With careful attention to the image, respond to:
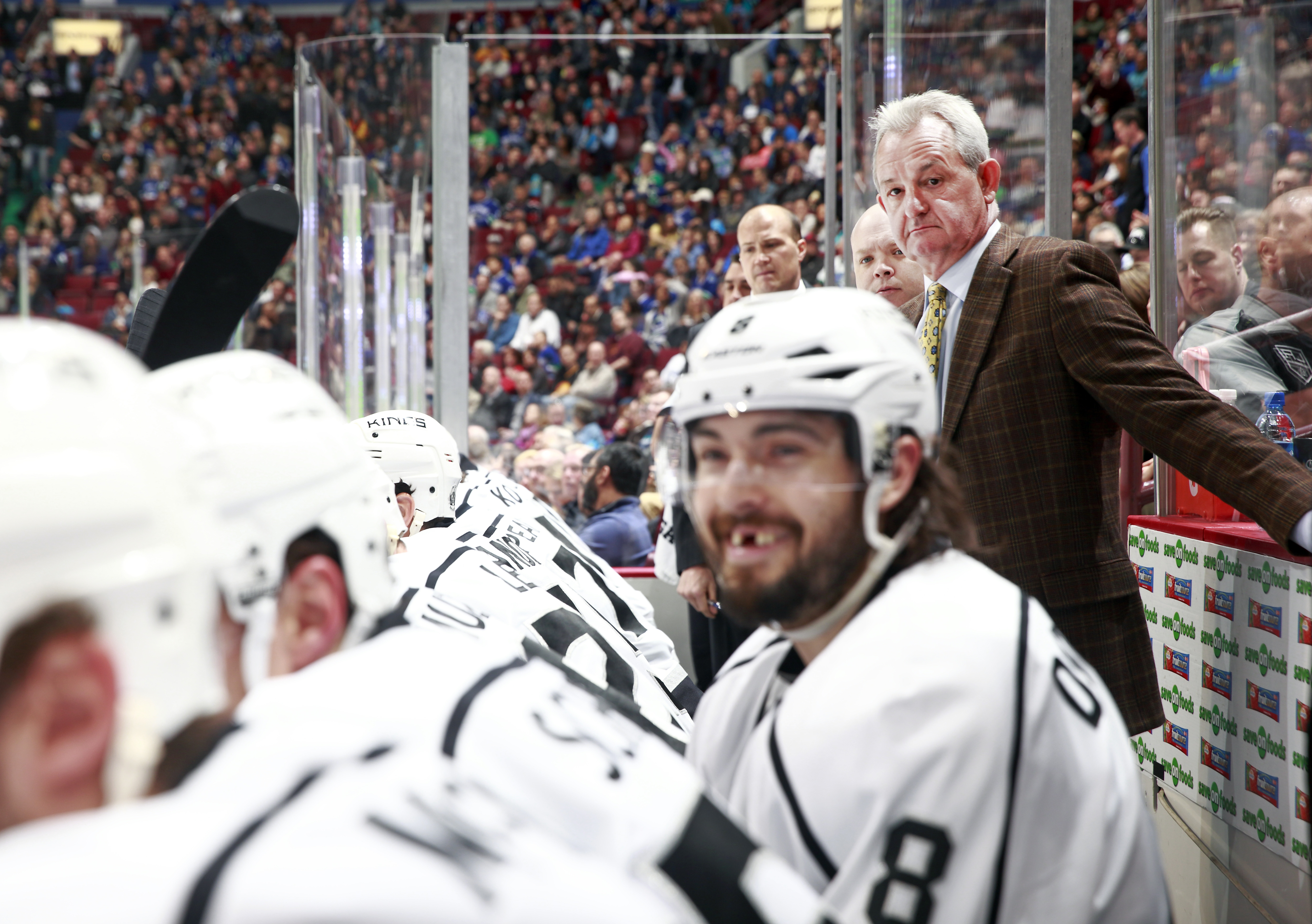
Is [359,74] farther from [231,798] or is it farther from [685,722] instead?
[231,798]

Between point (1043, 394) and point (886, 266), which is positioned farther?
point (886, 266)

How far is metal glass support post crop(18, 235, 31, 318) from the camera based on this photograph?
13.0 m

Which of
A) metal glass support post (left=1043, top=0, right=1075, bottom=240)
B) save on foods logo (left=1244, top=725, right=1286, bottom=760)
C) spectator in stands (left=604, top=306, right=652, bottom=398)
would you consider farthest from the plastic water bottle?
spectator in stands (left=604, top=306, right=652, bottom=398)

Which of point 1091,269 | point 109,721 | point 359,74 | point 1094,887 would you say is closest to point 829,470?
point 1094,887

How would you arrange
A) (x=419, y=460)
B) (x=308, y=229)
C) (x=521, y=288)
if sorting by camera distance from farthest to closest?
(x=521, y=288), (x=308, y=229), (x=419, y=460)

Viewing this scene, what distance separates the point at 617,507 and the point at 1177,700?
140 inches

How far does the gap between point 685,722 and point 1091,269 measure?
4.85ft

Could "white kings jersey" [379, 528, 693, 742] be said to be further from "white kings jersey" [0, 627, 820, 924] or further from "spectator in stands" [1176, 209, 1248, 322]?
"spectator in stands" [1176, 209, 1248, 322]

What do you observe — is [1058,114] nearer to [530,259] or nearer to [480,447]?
[480,447]

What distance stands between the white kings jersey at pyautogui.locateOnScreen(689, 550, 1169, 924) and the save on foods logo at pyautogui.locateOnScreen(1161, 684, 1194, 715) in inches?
62.3

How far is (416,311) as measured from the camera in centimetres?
614

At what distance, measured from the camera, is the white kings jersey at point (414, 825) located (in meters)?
0.73

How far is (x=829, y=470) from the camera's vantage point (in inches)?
55.8

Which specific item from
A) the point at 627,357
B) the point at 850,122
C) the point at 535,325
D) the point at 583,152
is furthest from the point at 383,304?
the point at 583,152
